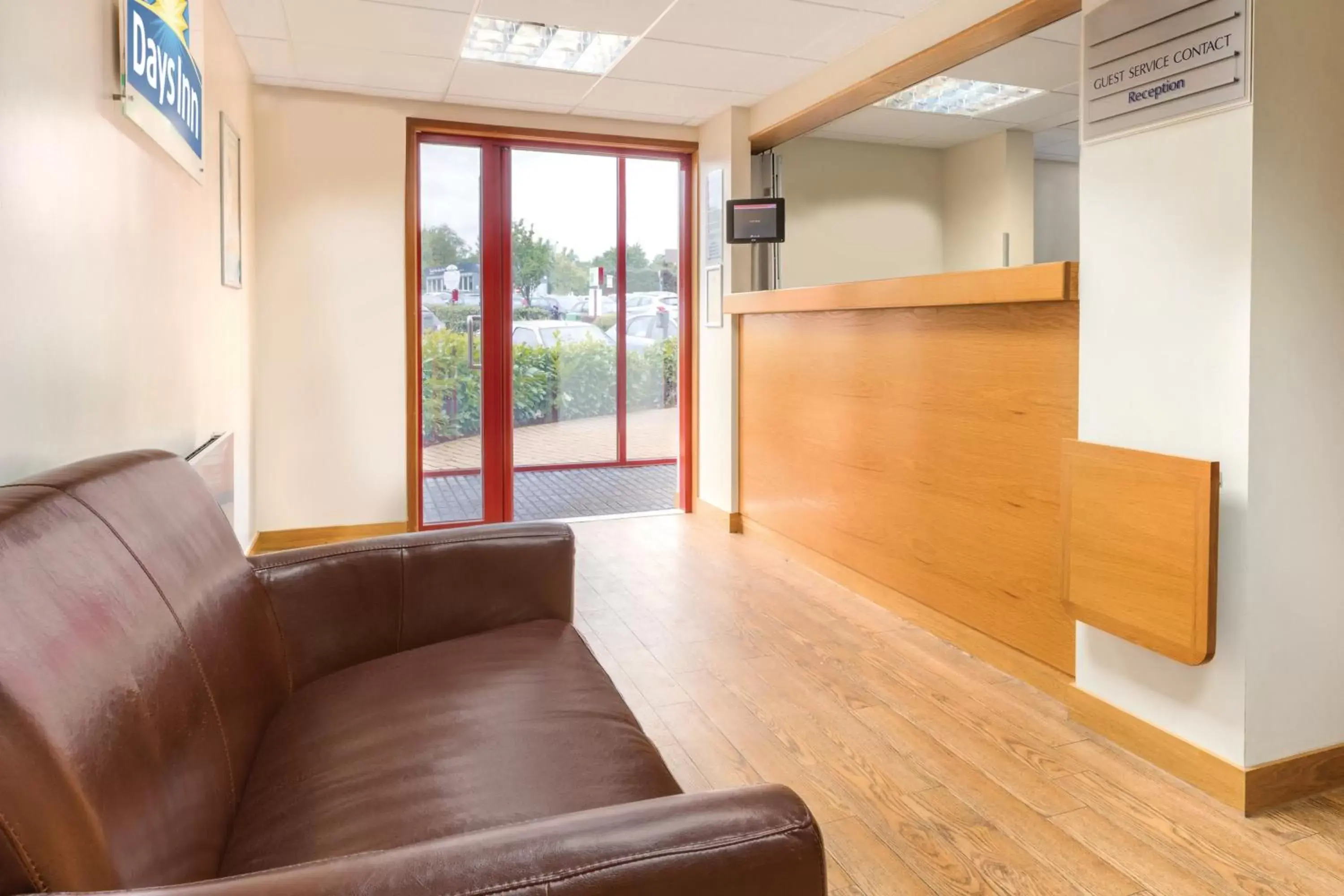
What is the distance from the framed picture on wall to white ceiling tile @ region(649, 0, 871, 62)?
1.90 m

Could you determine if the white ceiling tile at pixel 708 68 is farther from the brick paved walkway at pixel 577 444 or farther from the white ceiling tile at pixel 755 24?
the brick paved walkway at pixel 577 444

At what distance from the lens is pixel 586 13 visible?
381 cm

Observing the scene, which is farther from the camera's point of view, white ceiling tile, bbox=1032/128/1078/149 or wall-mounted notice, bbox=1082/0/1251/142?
white ceiling tile, bbox=1032/128/1078/149

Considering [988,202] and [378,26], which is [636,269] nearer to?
[378,26]

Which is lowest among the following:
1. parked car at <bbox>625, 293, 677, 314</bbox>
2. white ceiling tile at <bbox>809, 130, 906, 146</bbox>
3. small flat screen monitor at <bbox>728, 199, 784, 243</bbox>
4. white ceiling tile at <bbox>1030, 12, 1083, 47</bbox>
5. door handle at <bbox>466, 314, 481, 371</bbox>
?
door handle at <bbox>466, 314, 481, 371</bbox>

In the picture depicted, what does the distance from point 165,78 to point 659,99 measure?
119 inches

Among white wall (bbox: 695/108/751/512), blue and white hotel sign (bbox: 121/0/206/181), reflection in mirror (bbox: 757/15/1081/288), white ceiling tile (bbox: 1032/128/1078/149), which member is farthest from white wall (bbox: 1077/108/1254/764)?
white ceiling tile (bbox: 1032/128/1078/149)

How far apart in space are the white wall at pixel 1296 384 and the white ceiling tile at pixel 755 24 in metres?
1.93

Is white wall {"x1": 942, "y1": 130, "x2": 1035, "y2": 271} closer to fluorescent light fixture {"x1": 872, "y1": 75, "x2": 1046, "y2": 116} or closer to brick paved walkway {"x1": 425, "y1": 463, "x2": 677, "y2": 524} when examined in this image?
fluorescent light fixture {"x1": 872, "y1": 75, "x2": 1046, "y2": 116}

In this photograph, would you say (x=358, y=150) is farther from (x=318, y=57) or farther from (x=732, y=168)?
(x=732, y=168)

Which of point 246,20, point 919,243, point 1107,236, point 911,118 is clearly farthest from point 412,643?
point 919,243

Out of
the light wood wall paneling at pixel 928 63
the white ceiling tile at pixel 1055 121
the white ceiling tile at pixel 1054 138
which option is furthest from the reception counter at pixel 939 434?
the white ceiling tile at pixel 1054 138

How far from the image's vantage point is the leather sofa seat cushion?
1239 millimetres

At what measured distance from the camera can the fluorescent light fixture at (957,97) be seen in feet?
17.6
